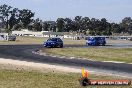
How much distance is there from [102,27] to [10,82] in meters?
182

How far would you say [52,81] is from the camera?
14102mm

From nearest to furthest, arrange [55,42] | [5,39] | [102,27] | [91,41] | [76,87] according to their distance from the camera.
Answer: [76,87] < [55,42] < [91,41] < [5,39] < [102,27]

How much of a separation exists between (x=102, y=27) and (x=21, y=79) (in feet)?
594

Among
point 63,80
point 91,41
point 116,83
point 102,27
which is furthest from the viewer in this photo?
point 102,27

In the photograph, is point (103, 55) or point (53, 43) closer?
point (103, 55)

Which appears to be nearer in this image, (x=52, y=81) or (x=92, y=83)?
(x=92, y=83)

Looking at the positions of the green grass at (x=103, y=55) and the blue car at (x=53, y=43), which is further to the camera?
the blue car at (x=53, y=43)

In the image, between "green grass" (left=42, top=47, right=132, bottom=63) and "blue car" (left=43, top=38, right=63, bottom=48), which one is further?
"blue car" (left=43, top=38, right=63, bottom=48)

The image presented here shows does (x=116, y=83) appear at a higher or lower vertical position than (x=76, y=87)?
higher

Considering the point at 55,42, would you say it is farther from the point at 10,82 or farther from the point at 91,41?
the point at 10,82

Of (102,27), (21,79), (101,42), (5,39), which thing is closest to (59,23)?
(102,27)

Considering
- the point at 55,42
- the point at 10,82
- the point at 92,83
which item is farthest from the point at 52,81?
the point at 55,42

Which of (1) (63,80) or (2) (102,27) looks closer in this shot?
(1) (63,80)

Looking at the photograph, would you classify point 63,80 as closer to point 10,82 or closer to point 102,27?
point 10,82
